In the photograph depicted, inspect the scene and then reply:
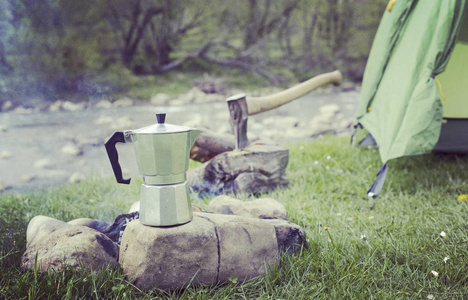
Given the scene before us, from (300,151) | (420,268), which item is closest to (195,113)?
(300,151)

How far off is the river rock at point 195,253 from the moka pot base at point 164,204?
0.03 m

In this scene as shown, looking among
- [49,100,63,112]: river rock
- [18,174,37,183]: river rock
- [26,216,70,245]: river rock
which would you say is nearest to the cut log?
[26,216,70,245]: river rock

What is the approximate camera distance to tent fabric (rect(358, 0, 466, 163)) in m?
2.26

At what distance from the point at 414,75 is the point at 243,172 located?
3.98ft

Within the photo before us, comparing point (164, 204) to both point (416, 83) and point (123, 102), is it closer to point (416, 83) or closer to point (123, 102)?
point (416, 83)

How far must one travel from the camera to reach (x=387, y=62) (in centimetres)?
291

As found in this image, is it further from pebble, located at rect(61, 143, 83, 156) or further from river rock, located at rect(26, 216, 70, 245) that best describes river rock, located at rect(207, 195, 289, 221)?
pebble, located at rect(61, 143, 83, 156)

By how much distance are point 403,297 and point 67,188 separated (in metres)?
2.29

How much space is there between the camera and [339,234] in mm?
1857

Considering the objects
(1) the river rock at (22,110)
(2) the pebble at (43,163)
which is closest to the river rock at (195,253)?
(2) the pebble at (43,163)

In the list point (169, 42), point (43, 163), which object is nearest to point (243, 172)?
point (43, 163)

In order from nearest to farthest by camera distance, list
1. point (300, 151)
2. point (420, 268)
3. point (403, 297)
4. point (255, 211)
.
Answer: point (403, 297)
point (420, 268)
point (255, 211)
point (300, 151)

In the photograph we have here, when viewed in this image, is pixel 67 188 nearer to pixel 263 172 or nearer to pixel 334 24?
pixel 263 172

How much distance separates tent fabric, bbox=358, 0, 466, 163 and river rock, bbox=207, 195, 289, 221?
902 millimetres
